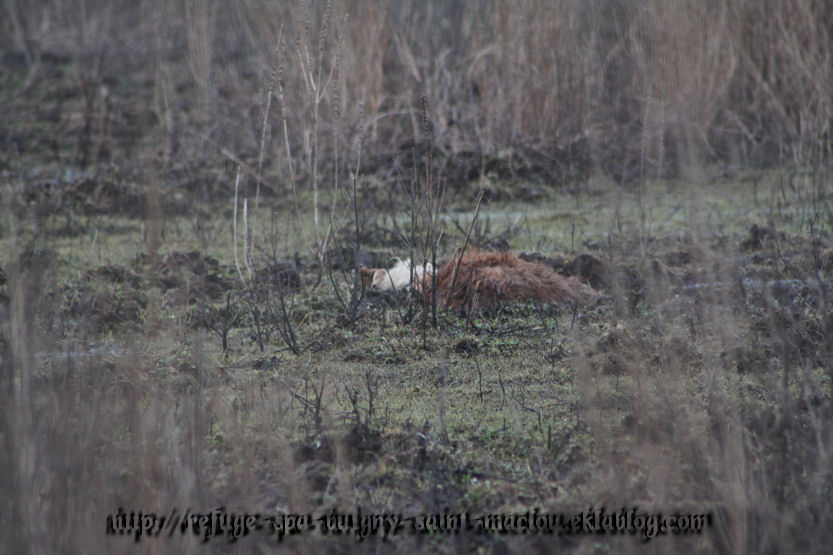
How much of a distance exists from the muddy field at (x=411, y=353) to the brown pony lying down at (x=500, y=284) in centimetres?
7

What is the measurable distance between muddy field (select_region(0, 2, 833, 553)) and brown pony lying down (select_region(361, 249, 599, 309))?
7 centimetres

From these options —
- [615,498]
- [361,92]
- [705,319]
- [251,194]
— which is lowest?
[615,498]

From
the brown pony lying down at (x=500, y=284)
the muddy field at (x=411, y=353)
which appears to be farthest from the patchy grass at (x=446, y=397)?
the brown pony lying down at (x=500, y=284)

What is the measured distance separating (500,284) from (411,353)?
788mm

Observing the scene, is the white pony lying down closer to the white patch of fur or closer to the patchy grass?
the white patch of fur

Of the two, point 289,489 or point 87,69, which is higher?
point 87,69

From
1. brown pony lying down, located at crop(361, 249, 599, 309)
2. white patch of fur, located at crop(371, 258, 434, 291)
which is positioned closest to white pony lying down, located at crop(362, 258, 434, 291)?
white patch of fur, located at crop(371, 258, 434, 291)

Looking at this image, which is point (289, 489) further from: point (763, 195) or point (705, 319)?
point (763, 195)

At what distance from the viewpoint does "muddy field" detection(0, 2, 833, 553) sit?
210 centimetres

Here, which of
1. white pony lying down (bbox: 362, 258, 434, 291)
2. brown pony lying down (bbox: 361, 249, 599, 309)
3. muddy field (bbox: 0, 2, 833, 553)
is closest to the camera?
muddy field (bbox: 0, 2, 833, 553)

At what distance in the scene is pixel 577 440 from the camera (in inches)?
103

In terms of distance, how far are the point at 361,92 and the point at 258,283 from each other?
3.50 meters

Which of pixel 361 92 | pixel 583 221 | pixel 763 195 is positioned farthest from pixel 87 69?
pixel 763 195

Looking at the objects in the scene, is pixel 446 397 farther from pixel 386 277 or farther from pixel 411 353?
pixel 386 277
